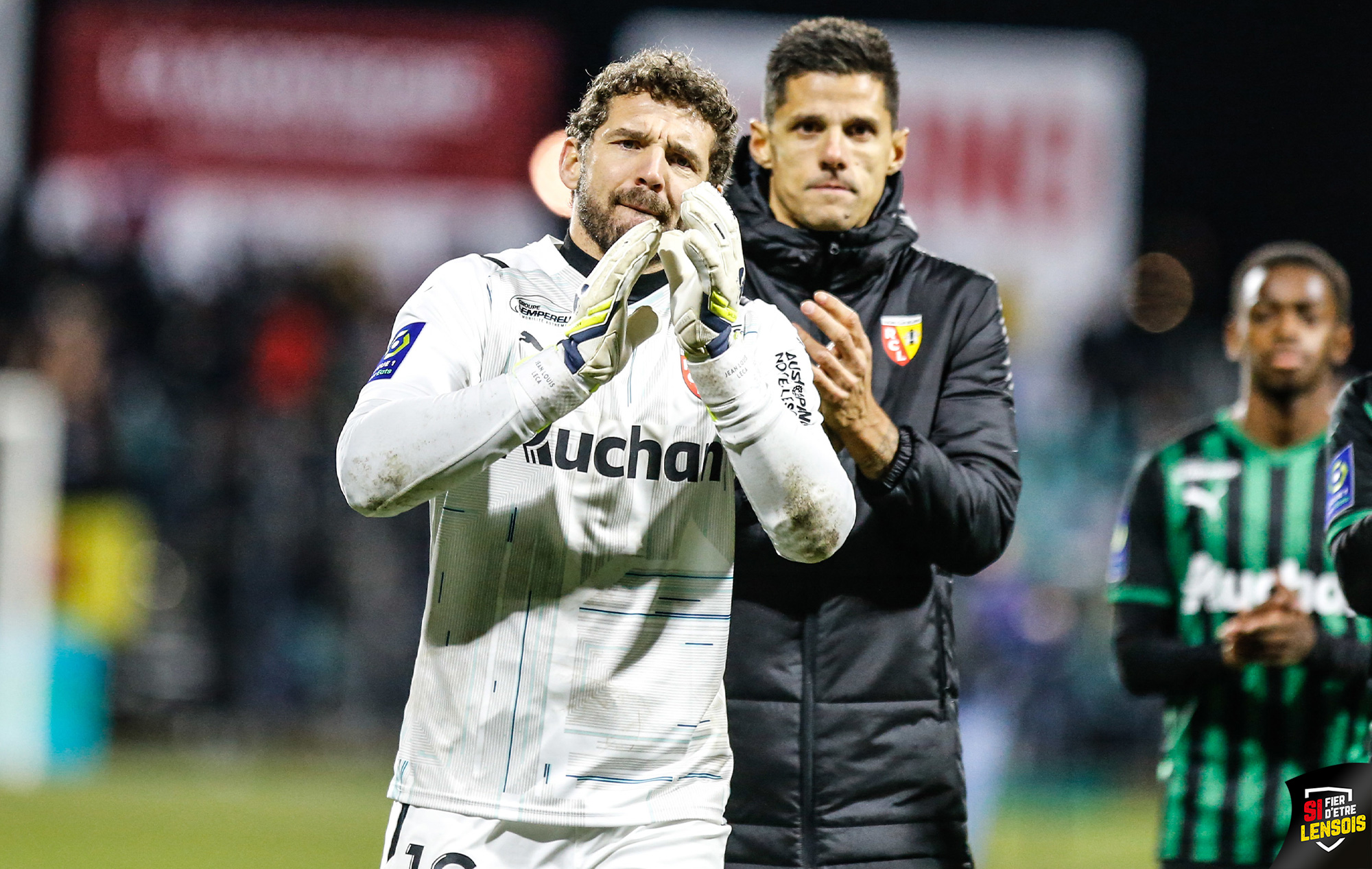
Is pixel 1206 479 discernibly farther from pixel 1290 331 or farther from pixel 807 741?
pixel 807 741

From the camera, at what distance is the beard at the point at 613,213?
2891 millimetres

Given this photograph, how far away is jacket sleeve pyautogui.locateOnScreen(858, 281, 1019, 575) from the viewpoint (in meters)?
3.17

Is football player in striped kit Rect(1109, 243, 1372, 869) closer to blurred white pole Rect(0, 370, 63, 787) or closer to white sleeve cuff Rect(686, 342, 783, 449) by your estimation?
white sleeve cuff Rect(686, 342, 783, 449)

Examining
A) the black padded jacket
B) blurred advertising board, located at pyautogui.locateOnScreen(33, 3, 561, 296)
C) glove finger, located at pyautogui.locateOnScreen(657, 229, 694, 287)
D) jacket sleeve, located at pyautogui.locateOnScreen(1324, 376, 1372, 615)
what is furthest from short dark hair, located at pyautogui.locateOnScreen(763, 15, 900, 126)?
blurred advertising board, located at pyautogui.locateOnScreen(33, 3, 561, 296)

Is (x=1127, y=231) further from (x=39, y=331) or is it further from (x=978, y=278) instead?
(x=978, y=278)

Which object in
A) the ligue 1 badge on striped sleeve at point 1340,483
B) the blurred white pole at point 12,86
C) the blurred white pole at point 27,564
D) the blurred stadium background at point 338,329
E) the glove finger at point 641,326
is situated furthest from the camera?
the blurred white pole at point 12,86

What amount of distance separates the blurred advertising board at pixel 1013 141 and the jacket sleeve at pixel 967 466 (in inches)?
380

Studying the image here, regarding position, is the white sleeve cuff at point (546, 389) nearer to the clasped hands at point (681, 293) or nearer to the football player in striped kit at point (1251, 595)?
the clasped hands at point (681, 293)

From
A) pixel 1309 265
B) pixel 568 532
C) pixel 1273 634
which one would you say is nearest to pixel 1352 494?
pixel 1273 634

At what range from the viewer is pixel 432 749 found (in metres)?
2.77

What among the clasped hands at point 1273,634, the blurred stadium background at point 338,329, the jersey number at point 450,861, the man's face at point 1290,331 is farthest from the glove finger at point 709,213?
the blurred stadium background at point 338,329

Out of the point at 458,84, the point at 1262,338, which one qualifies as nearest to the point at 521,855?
the point at 1262,338

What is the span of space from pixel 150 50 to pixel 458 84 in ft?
7.41

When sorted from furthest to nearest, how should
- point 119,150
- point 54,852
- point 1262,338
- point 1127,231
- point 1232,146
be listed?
point 1232,146, point 1127,231, point 119,150, point 54,852, point 1262,338
